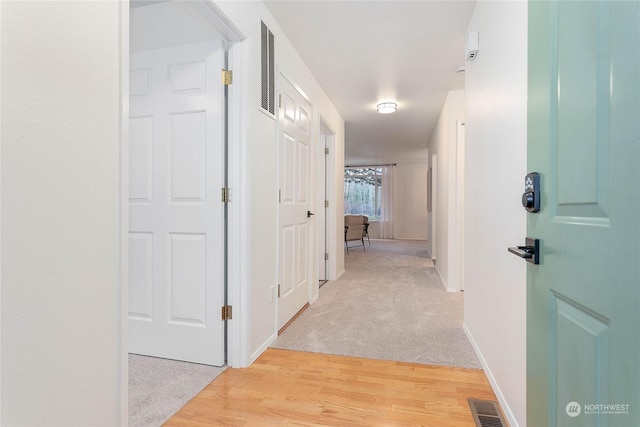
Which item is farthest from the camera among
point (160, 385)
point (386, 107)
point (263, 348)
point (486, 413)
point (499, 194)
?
point (386, 107)

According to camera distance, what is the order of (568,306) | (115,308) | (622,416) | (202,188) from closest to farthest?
1. (622,416)
2. (568,306)
3. (115,308)
4. (202,188)

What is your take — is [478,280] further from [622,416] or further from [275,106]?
[275,106]

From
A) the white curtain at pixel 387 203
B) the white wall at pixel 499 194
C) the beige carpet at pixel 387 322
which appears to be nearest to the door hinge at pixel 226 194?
the beige carpet at pixel 387 322

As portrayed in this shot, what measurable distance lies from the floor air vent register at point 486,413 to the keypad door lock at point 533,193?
1049 mm

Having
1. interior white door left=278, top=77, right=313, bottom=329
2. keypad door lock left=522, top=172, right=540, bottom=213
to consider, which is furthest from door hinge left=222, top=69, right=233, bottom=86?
keypad door lock left=522, top=172, right=540, bottom=213

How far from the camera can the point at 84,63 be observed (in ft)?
3.16

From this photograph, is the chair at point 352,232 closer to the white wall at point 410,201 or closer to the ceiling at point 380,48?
the white wall at point 410,201

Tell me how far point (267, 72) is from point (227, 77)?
38 centimetres

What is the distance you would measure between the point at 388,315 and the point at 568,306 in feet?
7.45

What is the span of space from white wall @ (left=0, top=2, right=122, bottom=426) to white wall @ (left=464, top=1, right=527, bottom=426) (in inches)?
60.5

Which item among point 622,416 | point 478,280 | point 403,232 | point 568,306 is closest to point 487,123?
point 478,280

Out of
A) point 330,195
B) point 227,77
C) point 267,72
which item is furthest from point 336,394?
point 330,195

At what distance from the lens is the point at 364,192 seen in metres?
10.6

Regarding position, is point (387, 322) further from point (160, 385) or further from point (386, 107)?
point (386, 107)
